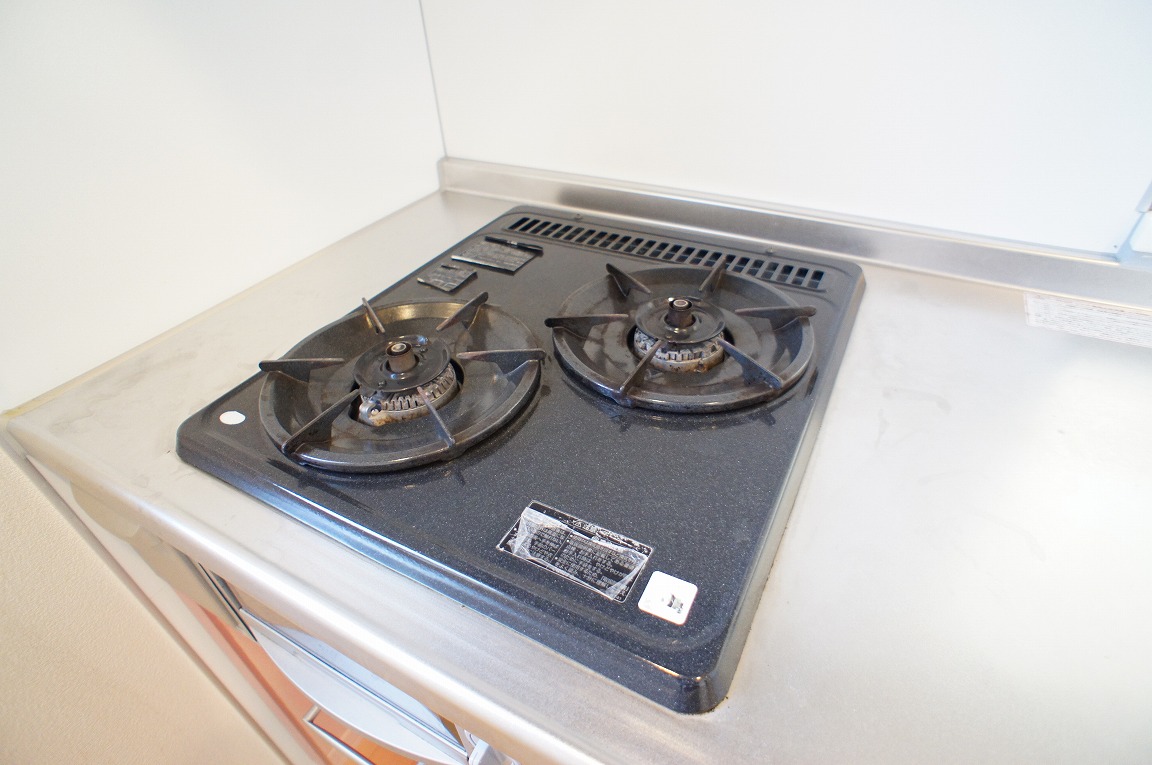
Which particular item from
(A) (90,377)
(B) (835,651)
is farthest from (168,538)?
(B) (835,651)

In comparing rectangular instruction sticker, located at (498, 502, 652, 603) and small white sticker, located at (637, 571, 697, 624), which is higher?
small white sticker, located at (637, 571, 697, 624)

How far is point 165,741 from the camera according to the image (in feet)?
3.03

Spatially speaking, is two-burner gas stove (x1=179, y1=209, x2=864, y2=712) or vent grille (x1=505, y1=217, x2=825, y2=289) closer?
two-burner gas stove (x1=179, y1=209, x2=864, y2=712)

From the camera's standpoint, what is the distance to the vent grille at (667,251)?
2.59 ft

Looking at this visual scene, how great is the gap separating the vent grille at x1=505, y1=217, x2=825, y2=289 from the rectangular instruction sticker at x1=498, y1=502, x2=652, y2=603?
0.46m

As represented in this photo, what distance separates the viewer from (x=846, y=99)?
2.55 feet

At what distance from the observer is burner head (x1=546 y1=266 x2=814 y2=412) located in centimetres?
58

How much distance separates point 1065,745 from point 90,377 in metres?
0.96

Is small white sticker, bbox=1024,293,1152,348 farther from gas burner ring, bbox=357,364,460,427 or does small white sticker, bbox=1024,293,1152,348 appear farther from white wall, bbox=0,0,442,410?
white wall, bbox=0,0,442,410

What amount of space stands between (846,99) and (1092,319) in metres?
0.41

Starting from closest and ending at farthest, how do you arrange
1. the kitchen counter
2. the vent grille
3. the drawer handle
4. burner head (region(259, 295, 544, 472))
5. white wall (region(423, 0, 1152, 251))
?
the kitchen counter → burner head (region(259, 295, 544, 472)) → white wall (region(423, 0, 1152, 251)) → the vent grille → the drawer handle

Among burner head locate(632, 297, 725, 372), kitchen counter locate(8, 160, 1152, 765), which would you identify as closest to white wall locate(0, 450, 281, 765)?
kitchen counter locate(8, 160, 1152, 765)

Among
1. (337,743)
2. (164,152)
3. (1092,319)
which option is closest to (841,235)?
(1092,319)

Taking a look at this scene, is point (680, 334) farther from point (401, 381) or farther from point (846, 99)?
point (846, 99)
